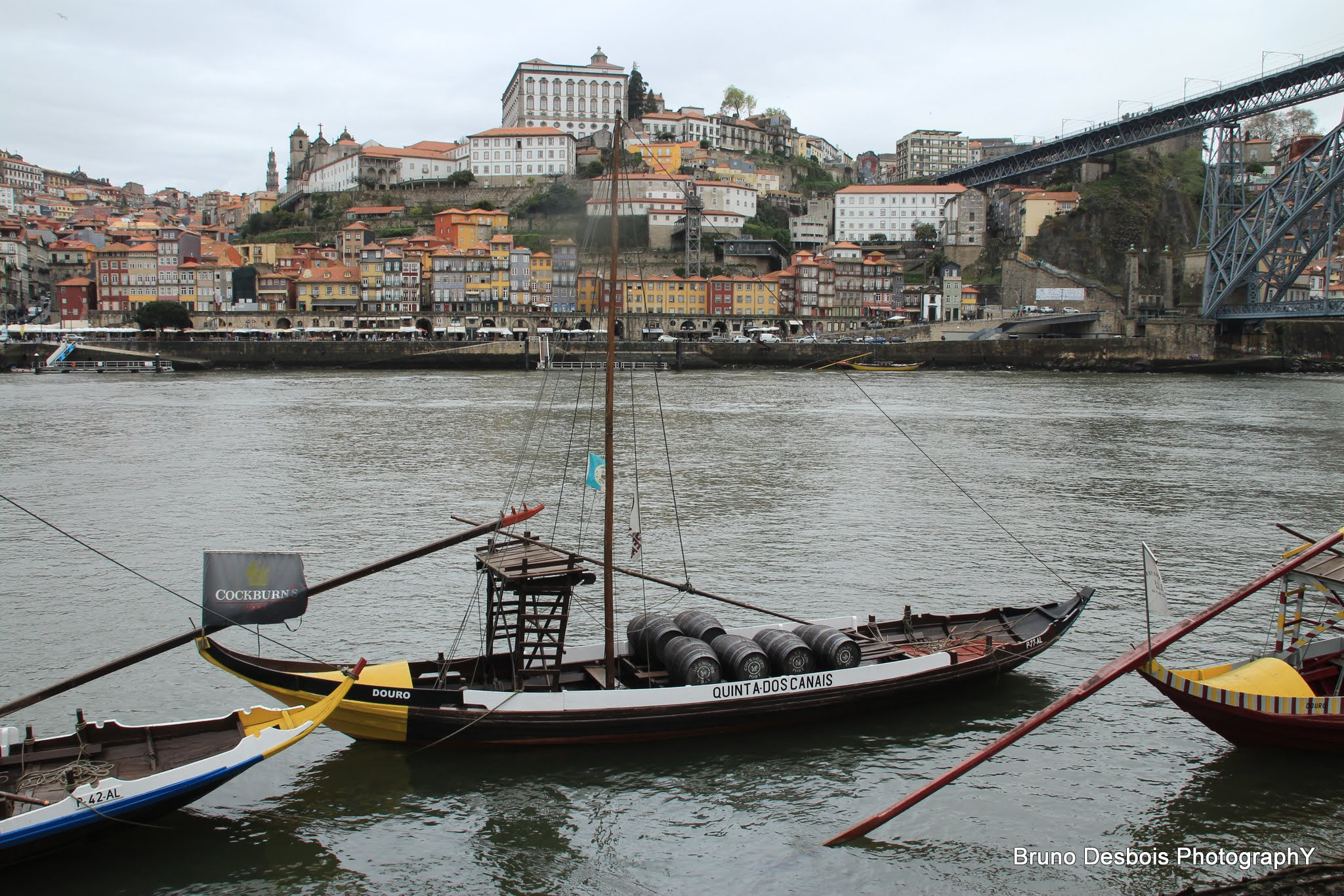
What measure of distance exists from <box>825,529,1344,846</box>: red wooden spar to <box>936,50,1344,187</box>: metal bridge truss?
69191 millimetres

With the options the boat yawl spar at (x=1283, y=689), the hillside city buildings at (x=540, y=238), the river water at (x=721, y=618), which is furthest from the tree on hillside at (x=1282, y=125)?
the boat yawl spar at (x=1283, y=689)

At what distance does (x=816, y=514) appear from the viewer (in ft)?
69.4

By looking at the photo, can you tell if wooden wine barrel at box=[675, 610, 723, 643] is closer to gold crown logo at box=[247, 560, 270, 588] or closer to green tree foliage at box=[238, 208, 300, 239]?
gold crown logo at box=[247, 560, 270, 588]

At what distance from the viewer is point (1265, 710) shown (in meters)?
9.15

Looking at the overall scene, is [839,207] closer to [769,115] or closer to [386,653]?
[769,115]

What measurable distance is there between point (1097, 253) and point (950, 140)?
6521 cm

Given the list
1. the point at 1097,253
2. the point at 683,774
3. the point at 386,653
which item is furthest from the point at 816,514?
the point at 1097,253

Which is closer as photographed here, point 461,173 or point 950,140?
point 461,173

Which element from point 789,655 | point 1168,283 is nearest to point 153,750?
point 789,655

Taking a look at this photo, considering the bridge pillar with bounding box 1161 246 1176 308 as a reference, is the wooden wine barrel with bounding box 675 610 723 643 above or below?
below

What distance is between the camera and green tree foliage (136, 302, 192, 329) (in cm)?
8075

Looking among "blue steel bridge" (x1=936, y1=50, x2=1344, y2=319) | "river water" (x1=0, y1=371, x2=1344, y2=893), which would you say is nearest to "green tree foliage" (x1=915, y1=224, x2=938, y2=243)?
"blue steel bridge" (x1=936, y1=50, x2=1344, y2=319)

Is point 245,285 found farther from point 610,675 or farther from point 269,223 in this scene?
point 610,675

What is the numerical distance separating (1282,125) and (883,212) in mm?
47998
